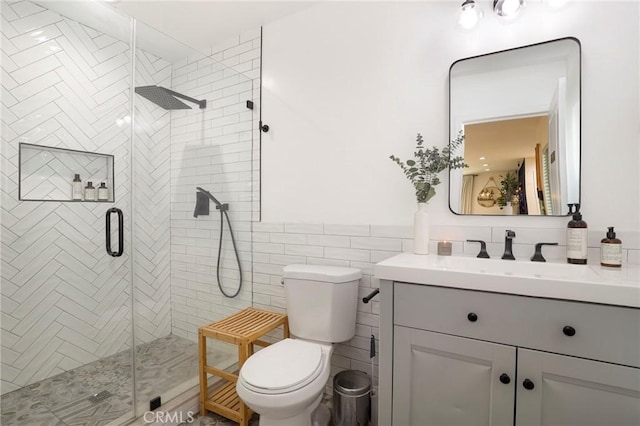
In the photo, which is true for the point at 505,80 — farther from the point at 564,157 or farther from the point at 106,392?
the point at 106,392

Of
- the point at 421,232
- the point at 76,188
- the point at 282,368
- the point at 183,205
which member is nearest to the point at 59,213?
the point at 76,188

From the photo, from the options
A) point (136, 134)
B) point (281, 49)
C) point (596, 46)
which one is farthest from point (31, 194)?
point (596, 46)

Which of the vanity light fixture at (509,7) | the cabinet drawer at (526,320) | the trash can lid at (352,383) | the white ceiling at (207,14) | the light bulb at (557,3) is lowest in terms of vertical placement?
the trash can lid at (352,383)

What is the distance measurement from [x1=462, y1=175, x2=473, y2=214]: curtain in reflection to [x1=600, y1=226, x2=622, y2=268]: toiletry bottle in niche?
1.76ft

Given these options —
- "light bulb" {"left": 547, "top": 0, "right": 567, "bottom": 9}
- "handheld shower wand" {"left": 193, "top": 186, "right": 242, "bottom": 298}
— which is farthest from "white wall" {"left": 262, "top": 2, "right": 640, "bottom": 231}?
"handheld shower wand" {"left": 193, "top": 186, "right": 242, "bottom": 298}

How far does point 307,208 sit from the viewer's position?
2.05 metres

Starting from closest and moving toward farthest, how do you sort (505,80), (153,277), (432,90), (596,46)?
1. (596,46)
2. (505,80)
3. (432,90)
4. (153,277)

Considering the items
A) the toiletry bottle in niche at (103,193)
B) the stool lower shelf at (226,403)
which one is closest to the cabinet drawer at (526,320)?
the stool lower shelf at (226,403)

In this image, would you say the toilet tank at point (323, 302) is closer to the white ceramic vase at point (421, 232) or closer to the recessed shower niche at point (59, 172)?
the white ceramic vase at point (421, 232)

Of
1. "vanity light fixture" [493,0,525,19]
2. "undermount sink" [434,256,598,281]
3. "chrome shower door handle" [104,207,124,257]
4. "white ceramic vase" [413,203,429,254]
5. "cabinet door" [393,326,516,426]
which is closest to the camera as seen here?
"cabinet door" [393,326,516,426]

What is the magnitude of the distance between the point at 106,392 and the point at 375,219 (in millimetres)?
1923

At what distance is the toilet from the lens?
1.27 metres

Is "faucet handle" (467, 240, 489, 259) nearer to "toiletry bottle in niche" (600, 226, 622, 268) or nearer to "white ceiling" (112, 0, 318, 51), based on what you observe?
"toiletry bottle in niche" (600, 226, 622, 268)

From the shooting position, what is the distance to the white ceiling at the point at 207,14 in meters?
1.98
